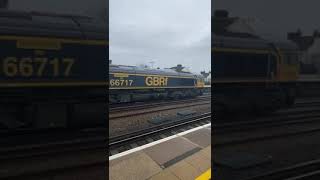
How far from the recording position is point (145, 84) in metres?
15.4

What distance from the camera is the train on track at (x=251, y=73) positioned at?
190cm

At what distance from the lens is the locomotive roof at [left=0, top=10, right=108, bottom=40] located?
1348mm

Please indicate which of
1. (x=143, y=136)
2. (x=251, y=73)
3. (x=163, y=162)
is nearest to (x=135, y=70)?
(x=143, y=136)

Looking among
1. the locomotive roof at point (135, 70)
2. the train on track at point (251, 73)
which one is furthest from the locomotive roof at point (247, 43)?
the locomotive roof at point (135, 70)

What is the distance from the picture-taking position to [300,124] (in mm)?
2260

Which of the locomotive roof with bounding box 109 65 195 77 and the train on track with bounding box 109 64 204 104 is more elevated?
the locomotive roof with bounding box 109 65 195 77

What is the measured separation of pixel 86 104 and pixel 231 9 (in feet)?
3.33

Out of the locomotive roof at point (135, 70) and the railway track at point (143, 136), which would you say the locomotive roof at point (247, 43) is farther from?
the locomotive roof at point (135, 70)

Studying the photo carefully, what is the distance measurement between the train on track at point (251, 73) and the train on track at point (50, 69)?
77 cm

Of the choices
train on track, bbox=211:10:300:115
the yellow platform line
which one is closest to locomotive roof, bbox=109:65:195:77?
the yellow platform line

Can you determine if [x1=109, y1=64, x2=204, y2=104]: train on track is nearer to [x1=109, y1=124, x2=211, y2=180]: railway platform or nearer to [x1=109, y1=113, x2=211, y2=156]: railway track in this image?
[x1=109, y1=113, x2=211, y2=156]: railway track

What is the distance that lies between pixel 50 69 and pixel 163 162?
8.17ft

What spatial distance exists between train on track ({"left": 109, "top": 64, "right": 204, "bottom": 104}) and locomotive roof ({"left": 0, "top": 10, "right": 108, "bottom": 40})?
1095 centimetres

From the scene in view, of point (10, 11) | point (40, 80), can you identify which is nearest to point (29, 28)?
point (10, 11)
